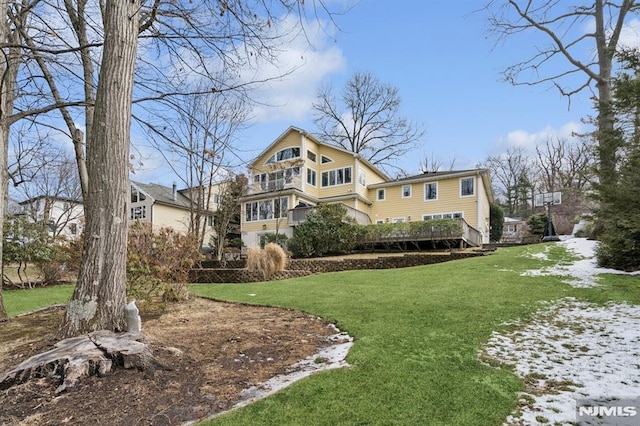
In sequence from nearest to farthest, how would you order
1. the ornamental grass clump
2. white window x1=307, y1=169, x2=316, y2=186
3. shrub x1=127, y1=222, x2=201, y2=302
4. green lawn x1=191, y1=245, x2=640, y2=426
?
green lawn x1=191, y1=245, x2=640, y2=426 → shrub x1=127, y1=222, x2=201, y2=302 → the ornamental grass clump → white window x1=307, y1=169, x2=316, y2=186

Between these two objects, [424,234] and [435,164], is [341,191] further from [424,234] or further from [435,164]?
[435,164]

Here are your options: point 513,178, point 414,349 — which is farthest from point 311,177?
point 513,178

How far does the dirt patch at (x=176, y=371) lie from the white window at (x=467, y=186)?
1888cm

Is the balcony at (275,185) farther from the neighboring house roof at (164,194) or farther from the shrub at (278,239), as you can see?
the neighboring house roof at (164,194)

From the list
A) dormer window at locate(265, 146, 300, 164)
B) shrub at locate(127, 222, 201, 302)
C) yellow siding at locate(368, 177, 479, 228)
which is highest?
dormer window at locate(265, 146, 300, 164)

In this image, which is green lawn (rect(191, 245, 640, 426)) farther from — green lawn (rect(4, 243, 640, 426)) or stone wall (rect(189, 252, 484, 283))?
stone wall (rect(189, 252, 484, 283))

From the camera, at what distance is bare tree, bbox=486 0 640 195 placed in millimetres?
14477

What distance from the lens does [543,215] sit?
76.8 ft

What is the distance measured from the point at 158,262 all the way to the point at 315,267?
332 inches

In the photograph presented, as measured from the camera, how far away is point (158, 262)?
694 cm

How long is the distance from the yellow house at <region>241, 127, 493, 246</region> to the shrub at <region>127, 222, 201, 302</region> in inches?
570

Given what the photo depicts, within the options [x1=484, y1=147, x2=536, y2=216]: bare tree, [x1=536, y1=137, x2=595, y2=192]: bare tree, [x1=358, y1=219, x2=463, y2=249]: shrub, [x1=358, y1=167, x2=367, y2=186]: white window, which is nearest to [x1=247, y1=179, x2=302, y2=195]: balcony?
[x1=358, y1=167, x2=367, y2=186]: white window

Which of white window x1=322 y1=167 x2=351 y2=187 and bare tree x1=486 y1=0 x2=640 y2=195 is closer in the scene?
bare tree x1=486 y1=0 x2=640 y2=195

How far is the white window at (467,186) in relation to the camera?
21938mm
